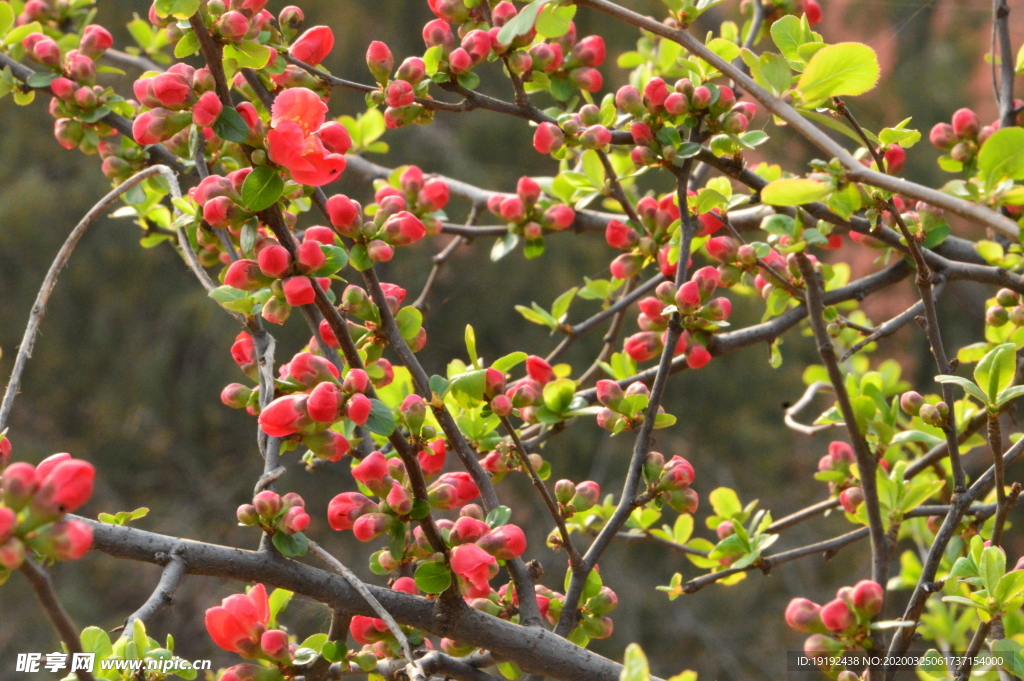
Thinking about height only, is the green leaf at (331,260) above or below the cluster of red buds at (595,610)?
above

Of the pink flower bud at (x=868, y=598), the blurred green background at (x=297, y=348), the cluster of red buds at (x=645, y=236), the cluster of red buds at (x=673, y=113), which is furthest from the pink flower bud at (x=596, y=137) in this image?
the blurred green background at (x=297, y=348)

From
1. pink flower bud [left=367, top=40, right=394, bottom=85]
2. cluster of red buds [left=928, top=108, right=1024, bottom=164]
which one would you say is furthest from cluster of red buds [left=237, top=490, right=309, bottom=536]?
cluster of red buds [left=928, top=108, right=1024, bottom=164]

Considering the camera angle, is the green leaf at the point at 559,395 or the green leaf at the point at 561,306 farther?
the green leaf at the point at 561,306

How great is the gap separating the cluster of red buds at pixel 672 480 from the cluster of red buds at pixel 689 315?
7cm

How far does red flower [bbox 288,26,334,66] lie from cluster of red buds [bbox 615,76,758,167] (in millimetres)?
208

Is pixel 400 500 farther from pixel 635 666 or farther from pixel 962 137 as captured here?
pixel 962 137

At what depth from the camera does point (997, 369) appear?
19.7 inches

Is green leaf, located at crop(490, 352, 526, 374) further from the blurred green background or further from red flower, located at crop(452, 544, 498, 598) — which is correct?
the blurred green background

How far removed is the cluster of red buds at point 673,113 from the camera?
1.83 feet

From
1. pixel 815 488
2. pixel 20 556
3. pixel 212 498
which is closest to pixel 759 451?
pixel 815 488

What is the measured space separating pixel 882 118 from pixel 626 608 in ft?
6.91

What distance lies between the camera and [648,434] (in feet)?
1.79

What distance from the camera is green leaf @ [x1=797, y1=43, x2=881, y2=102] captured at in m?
0.42

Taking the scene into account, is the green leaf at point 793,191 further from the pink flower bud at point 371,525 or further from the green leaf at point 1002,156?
the pink flower bud at point 371,525
